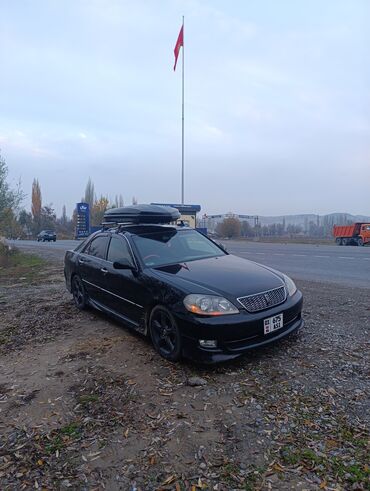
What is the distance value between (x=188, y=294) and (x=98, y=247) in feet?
8.69

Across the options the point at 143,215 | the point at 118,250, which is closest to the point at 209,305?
the point at 118,250

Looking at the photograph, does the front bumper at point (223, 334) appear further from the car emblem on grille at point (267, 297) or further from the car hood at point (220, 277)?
the car hood at point (220, 277)

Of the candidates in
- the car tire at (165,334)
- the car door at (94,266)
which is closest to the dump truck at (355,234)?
the car door at (94,266)

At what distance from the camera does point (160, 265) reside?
4332 millimetres

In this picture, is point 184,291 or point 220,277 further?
point 220,277

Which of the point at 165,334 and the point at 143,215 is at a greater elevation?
the point at 143,215

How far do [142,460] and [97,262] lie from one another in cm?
350

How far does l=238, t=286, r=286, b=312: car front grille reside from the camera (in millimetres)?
3496

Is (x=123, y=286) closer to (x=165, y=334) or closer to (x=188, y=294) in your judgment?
(x=165, y=334)

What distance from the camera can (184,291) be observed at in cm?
356

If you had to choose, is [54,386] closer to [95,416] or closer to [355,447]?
[95,416]

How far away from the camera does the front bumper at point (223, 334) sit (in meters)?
3.32

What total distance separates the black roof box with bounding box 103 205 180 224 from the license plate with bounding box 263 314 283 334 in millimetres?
2758

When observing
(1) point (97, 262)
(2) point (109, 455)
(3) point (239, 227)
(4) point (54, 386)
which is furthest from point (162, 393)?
(3) point (239, 227)
